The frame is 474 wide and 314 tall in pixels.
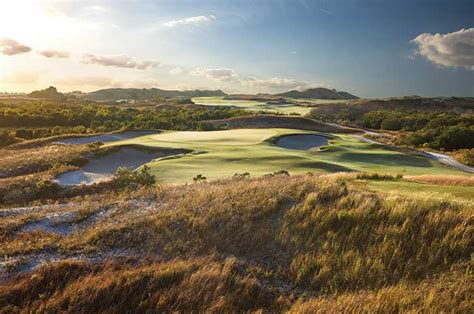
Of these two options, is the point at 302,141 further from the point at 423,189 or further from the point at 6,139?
the point at 6,139

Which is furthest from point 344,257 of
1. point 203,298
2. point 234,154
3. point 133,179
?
point 234,154

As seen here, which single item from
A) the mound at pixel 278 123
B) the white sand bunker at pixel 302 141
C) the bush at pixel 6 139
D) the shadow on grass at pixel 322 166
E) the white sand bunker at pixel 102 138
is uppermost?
the mound at pixel 278 123

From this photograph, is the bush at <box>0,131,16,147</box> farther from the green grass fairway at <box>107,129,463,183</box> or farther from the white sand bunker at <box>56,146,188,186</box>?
the white sand bunker at <box>56,146,188,186</box>

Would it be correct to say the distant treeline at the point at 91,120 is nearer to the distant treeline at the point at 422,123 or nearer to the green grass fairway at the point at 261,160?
the green grass fairway at the point at 261,160

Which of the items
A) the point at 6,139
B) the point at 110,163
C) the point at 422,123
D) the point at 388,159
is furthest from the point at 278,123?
the point at 110,163

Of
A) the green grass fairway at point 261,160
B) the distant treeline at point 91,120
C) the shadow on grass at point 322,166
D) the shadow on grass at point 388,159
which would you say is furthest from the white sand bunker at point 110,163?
the distant treeline at point 91,120

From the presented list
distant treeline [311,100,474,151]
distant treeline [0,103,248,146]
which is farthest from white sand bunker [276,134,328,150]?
distant treeline [0,103,248,146]
